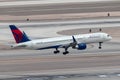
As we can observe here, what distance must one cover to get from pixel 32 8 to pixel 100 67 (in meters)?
101

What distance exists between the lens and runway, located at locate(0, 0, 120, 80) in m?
74.2

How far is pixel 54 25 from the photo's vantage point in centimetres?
13662

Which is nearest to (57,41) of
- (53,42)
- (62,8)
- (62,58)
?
(53,42)

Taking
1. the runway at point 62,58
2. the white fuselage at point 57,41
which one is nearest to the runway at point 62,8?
the runway at point 62,58

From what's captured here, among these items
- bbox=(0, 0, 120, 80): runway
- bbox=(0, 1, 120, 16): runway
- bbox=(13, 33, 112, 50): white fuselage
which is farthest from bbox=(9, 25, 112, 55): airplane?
bbox=(0, 1, 120, 16): runway

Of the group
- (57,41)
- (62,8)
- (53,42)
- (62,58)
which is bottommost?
(62,58)

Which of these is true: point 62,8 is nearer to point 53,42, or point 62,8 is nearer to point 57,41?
point 57,41

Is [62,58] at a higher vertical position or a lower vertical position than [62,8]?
lower

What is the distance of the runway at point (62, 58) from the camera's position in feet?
244

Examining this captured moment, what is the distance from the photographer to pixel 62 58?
89.4m

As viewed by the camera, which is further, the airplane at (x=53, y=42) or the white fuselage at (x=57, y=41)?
the white fuselage at (x=57, y=41)

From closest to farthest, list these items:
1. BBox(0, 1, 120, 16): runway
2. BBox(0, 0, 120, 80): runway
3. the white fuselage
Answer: BBox(0, 0, 120, 80): runway < the white fuselage < BBox(0, 1, 120, 16): runway

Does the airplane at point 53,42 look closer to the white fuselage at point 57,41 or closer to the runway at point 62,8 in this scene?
the white fuselage at point 57,41

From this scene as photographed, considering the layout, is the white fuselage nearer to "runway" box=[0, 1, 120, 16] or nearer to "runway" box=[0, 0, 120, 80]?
"runway" box=[0, 0, 120, 80]
